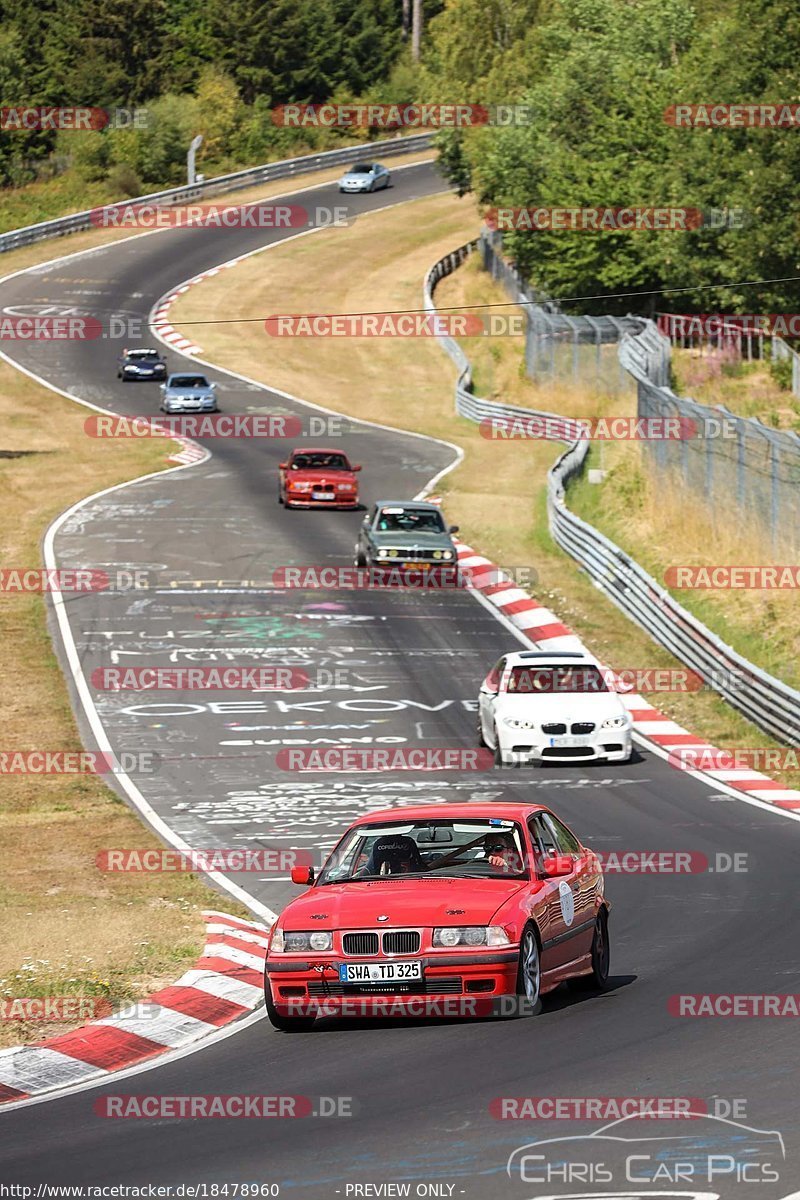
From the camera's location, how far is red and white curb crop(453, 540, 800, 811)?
23.2m

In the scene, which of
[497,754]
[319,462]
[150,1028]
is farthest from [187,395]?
[150,1028]

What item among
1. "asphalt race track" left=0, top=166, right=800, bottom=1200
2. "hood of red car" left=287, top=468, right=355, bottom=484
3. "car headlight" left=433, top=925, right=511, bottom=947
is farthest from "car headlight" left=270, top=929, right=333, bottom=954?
"hood of red car" left=287, top=468, right=355, bottom=484

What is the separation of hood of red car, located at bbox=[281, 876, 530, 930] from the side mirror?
32 centimetres

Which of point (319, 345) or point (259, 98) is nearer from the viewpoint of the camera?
point (319, 345)

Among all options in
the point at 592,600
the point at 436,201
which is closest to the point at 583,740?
the point at 592,600

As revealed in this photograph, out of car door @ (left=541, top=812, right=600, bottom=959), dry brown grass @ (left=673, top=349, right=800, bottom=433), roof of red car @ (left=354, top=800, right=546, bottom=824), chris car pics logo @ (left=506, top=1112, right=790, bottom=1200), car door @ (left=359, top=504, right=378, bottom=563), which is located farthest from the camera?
dry brown grass @ (left=673, top=349, right=800, bottom=433)

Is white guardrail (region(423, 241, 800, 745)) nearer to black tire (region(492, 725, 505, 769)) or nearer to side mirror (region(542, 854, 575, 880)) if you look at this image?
black tire (region(492, 725, 505, 769))

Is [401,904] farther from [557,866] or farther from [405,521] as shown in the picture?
[405,521]

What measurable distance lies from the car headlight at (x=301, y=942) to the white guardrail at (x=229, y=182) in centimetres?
7872

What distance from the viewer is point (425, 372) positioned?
6900 cm

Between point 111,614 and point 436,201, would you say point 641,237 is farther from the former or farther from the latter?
point 436,201

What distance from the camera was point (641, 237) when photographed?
196ft

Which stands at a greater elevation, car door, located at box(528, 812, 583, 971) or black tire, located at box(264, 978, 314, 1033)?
car door, located at box(528, 812, 583, 971)

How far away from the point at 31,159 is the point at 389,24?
123 feet
